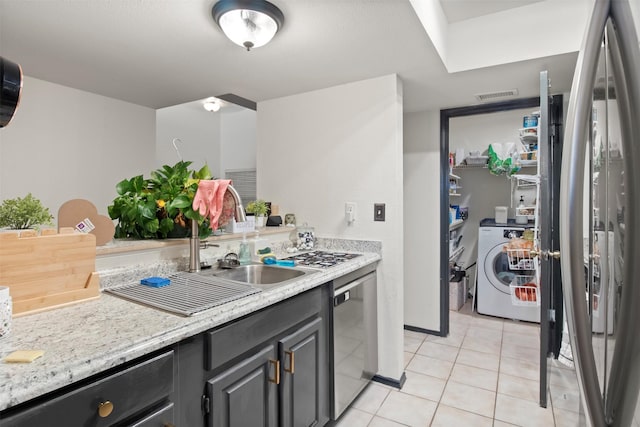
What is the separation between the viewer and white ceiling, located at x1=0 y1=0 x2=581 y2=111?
1547 mm

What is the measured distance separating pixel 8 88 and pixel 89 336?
0.69m

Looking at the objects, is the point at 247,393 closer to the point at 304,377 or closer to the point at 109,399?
the point at 304,377

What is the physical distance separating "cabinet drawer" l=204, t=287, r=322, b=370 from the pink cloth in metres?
0.52

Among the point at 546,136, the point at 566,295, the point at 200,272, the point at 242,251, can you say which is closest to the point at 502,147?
the point at 546,136

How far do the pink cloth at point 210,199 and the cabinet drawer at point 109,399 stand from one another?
72cm

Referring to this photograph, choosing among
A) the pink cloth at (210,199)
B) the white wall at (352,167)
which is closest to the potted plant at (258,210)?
the white wall at (352,167)

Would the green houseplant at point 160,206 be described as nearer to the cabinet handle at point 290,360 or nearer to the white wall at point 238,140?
the cabinet handle at point 290,360

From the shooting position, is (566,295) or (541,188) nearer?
(566,295)

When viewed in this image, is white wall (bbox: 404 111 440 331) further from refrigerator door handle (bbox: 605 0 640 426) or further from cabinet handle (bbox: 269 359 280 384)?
refrigerator door handle (bbox: 605 0 640 426)

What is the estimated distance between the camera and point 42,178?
251cm

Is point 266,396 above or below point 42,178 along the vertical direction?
below

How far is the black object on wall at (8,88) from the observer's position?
875 mm

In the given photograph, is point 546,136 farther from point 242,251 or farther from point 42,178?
point 42,178

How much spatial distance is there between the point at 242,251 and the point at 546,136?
1.87 m
